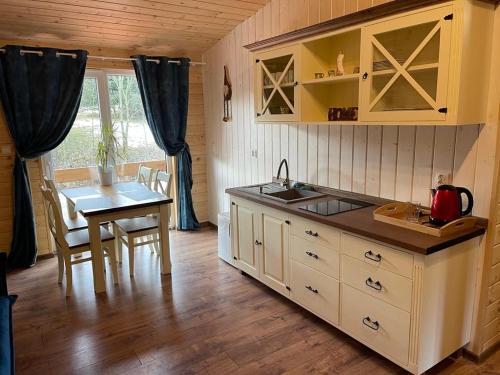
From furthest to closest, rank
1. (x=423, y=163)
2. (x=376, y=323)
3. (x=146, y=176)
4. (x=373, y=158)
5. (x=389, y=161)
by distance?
(x=146, y=176) < (x=373, y=158) < (x=389, y=161) < (x=423, y=163) < (x=376, y=323)

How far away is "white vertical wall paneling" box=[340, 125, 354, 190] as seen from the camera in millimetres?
2893

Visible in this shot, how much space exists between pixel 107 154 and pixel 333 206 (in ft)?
9.05

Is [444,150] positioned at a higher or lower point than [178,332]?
higher

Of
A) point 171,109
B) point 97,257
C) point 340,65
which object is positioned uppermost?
point 340,65

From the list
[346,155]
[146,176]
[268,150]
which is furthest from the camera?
[146,176]

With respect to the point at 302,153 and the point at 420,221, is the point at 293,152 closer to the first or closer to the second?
the point at 302,153

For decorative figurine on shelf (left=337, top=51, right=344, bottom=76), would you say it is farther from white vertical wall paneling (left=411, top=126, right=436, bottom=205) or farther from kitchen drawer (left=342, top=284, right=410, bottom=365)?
kitchen drawer (left=342, top=284, right=410, bottom=365)

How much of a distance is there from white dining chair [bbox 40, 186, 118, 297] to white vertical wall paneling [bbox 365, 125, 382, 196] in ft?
7.15

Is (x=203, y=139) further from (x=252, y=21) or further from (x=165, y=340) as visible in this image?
(x=165, y=340)

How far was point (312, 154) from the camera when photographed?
3.27 metres

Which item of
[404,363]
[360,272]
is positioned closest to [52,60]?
[360,272]

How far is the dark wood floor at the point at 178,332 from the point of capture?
228 cm

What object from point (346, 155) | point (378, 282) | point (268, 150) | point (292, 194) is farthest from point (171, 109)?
point (378, 282)

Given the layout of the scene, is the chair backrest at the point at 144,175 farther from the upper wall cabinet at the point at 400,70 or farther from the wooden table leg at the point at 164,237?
the upper wall cabinet at the point at 400,70
